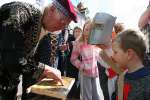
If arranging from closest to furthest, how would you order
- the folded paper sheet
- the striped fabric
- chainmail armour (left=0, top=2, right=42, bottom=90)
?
chainmail armour (left=0, top=2, right=42, bottom=90)
the folded paper sheet
the striped fabric

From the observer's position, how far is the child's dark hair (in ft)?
8.69

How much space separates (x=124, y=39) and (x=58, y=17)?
1.71 feet

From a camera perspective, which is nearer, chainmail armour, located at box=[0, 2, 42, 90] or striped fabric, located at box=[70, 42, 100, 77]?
chainmail armour, located at box=[0, 2, 42, 90]

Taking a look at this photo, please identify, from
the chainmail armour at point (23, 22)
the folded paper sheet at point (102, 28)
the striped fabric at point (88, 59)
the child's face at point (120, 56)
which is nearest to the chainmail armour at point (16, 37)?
the chainmail armour at point (23, 22)

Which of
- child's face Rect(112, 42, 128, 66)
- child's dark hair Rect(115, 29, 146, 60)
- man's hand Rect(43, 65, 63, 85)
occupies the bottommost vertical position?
man's hand Rect(43, 65, 63, 85)

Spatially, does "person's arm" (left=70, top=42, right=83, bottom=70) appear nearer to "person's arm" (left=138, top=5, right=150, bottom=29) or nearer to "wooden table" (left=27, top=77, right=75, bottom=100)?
"person's arm" (left=138, top=5, right=150, bottom=29)

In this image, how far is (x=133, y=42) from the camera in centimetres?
266

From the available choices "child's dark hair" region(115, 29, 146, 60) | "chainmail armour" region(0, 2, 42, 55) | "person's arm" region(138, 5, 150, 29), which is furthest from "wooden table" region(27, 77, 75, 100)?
"person's arm" region(138, 5, 150, 29)

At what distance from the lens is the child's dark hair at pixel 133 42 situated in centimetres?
265

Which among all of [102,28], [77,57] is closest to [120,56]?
[102,28]

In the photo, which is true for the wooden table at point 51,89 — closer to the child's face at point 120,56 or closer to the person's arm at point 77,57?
the child's face at point 120,56

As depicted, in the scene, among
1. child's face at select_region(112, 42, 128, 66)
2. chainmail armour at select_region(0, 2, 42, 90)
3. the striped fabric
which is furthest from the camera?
the striped fabric

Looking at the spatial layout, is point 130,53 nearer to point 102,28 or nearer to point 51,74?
point 102,28

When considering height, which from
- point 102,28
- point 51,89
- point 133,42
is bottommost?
point 51,89
